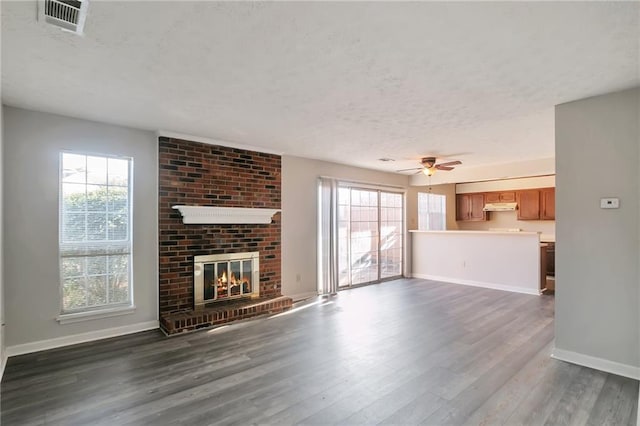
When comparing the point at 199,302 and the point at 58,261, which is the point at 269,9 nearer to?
the point at 58,261

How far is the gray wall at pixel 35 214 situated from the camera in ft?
10.5

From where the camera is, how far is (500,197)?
28.0 ft

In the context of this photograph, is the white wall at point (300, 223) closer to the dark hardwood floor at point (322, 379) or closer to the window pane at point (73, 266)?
the dark hardwood floor at point (322, 379)

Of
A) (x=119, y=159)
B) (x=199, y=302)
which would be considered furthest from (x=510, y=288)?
(x=119, y=159)

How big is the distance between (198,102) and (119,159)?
62.2 inches

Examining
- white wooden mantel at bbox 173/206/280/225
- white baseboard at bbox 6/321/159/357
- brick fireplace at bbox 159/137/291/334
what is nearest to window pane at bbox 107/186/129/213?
brick fireplace at bbox 159/137/291/334

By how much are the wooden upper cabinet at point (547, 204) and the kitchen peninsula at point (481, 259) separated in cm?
233

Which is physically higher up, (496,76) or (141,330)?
(496,76)

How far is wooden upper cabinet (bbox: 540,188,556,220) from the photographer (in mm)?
7668

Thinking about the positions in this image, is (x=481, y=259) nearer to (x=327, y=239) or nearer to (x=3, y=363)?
(x=327, y=239)

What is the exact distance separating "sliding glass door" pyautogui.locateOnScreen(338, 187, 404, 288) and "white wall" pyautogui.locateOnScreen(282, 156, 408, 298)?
2.24 feet

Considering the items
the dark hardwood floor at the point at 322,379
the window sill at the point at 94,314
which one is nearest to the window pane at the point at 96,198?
the window sill at the point at 94,314

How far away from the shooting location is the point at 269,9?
1688 mm

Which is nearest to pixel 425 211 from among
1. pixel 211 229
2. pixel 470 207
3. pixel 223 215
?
pixel 470 207
